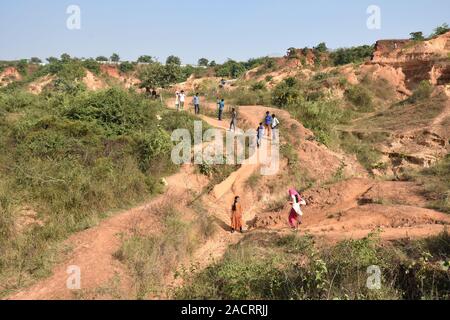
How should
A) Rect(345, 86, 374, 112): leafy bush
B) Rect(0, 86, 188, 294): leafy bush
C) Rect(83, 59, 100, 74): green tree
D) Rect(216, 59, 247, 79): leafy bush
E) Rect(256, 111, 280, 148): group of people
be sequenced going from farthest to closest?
1. Rect(216, 59, 247, 79): leafy bush
2. Rect(83, 59, 100, 74): green tree
3. Rect(345, 86, 374, 112): leafy bush
4. Rect(256, 111, 280, 148): group of people
5. Rect(0, 86, 188, 294): leafy bush

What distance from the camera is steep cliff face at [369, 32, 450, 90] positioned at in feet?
72.5

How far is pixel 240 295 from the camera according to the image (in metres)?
5.31

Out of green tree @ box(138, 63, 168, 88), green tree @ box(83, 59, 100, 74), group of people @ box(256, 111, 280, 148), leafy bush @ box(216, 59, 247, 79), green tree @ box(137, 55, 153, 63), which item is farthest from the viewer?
green tree @ box(137, 55, 153, 63)

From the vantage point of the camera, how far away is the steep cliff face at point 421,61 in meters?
22.1

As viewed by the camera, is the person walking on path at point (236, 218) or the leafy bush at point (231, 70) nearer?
the person walking on path at point (236, 218)

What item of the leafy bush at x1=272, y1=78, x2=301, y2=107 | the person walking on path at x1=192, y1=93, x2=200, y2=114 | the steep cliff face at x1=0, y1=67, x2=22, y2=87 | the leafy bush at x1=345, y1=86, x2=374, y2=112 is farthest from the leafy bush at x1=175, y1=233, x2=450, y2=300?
the steep cliff face at x1=0, y1=67, x2=22, y2=87

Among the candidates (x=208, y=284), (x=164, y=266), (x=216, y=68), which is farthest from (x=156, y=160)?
(x=216, y=68)

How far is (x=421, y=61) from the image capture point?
23.4m

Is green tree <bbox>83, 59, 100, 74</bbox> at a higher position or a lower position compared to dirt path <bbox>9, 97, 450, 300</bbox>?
higher

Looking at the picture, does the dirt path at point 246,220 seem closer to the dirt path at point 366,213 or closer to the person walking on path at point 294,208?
the dirt path at point 366,213

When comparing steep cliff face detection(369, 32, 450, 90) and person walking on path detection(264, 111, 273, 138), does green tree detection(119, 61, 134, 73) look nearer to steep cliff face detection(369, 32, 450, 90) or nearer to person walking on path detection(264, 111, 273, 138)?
steep cliff face detection(369, 32, 450, 90)

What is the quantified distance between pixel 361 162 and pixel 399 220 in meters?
6.60

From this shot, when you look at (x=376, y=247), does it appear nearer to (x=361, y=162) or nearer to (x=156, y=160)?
(x=156, y=160)

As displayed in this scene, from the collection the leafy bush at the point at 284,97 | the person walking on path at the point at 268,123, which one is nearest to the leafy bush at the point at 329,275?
the person walking on path at the point at 268,123
